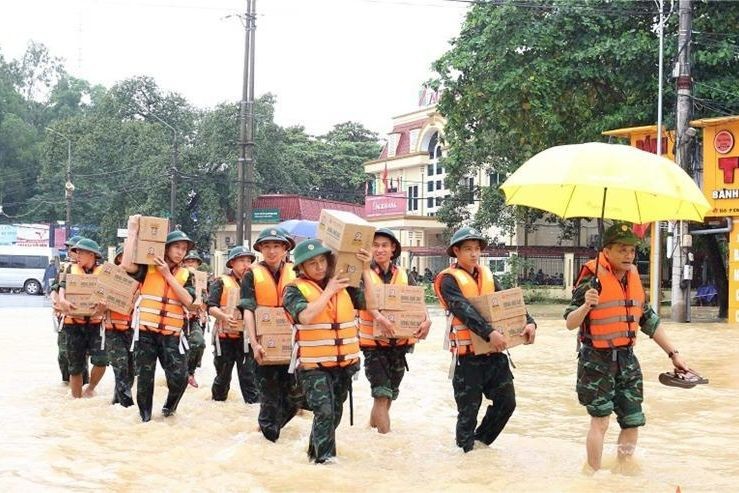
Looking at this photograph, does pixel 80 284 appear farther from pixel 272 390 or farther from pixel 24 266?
pixel 24 266

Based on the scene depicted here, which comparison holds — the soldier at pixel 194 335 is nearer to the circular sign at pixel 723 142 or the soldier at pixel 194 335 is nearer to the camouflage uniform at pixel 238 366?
the camouflage uniform at pixel 238 366

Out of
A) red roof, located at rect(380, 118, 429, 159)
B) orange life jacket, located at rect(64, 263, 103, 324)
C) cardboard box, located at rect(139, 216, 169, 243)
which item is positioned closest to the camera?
cardboard box, located at rect(139, 216, 169, 243)

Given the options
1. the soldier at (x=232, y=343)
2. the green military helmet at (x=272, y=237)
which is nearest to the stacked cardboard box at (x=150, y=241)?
the green military helmet at (x=272, y=237)

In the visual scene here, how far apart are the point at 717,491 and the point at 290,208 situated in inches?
1687

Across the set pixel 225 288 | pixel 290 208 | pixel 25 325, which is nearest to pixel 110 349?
pixel 225 288

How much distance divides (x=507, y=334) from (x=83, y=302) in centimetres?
490

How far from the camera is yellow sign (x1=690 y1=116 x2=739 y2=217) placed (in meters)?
22.0

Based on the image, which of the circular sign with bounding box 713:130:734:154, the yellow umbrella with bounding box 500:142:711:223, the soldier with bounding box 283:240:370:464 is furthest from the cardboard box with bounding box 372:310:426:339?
the circular sign with bounding box 713:130:734:154

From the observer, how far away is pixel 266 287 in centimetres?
712

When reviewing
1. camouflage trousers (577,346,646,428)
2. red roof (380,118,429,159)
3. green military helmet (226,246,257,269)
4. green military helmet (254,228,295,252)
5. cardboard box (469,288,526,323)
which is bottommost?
camouflage trousers (577,346,646,428)

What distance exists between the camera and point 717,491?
607cm

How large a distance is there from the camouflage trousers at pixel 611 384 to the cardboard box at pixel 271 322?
2.28m

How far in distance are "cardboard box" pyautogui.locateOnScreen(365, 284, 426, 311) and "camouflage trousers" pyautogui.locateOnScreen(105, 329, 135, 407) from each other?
8.79 feet

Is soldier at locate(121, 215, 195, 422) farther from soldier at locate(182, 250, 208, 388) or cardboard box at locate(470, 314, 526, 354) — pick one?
cardboard box at locate(470, 314, 526, 354)
